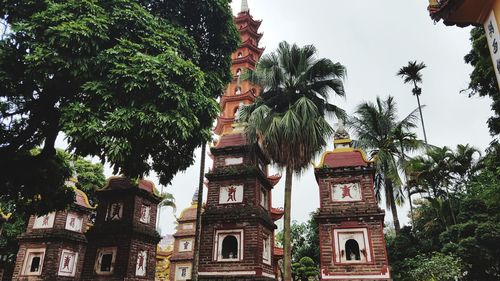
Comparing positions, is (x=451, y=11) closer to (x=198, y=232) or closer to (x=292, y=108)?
(x=292, y=108)

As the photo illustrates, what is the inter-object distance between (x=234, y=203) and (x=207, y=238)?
2066 mm

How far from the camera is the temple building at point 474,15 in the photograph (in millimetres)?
6451

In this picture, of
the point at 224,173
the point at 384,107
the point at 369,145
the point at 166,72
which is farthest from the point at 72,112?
the point at 384,107

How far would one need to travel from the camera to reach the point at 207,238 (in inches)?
676

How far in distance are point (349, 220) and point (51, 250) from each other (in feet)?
52.6

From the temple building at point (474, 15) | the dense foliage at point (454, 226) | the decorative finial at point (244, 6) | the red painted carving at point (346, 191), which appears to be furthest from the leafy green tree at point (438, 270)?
the decorative finial at point (244, 6)

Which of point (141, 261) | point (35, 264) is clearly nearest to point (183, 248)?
point (141, 261)

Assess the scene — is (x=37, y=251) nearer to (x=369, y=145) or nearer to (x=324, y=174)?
(x=324, y=174)

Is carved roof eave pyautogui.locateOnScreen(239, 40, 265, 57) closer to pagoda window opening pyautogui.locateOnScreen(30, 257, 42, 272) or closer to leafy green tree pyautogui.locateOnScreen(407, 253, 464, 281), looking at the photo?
leafy green tree pyautogui.locateOnScreen(407, 253, 464, 281)

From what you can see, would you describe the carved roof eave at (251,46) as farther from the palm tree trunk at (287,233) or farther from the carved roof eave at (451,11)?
the carved roof eave at (451,11)

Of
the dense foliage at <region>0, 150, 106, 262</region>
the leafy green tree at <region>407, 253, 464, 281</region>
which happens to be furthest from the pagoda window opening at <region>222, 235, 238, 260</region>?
the dense foliage at <region>0, 150, 106, 262</region>

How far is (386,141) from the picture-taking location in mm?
25844

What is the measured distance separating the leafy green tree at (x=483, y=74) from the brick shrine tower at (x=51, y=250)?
73.2 feet

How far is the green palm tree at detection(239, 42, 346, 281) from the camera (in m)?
15.1
